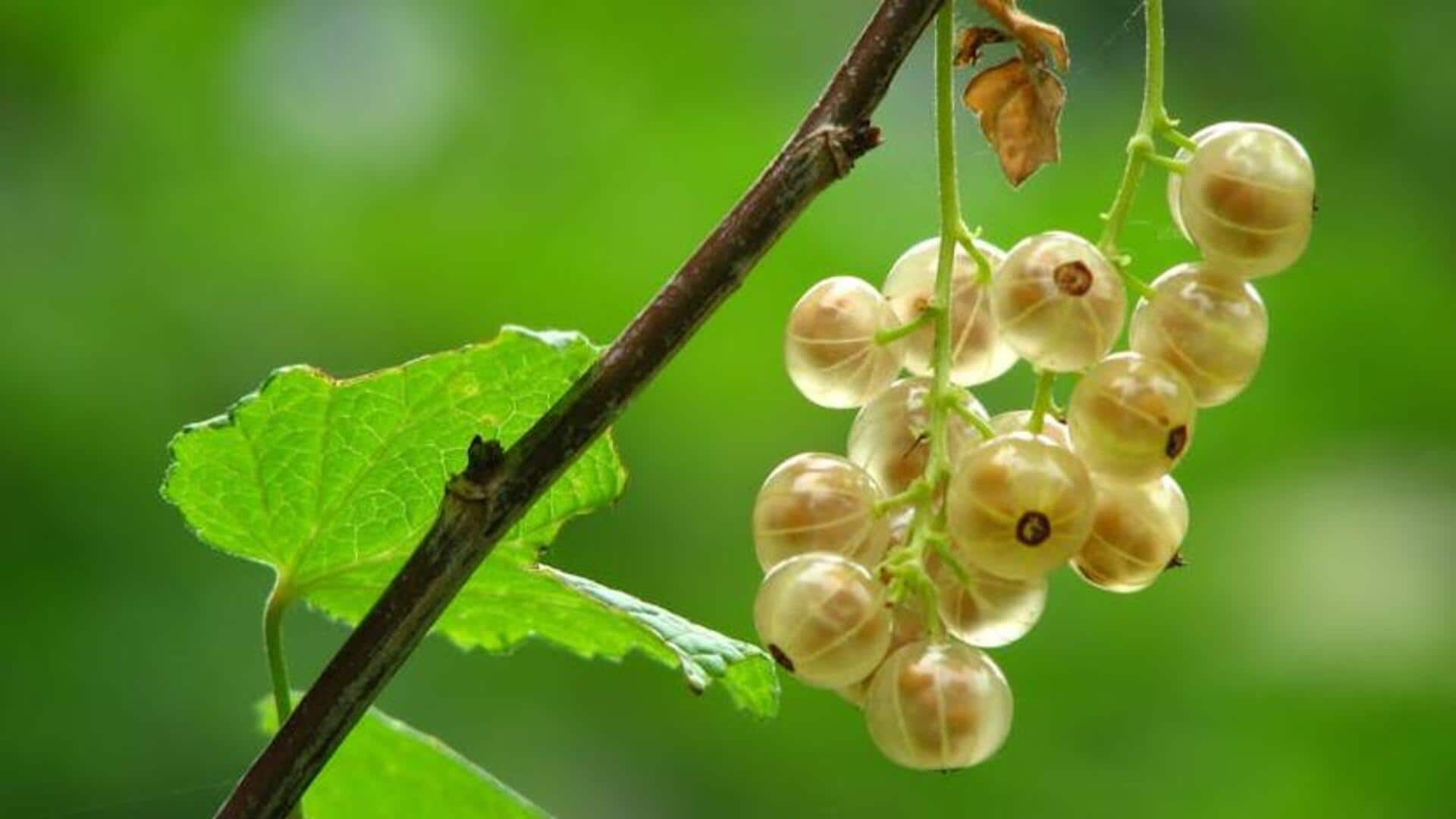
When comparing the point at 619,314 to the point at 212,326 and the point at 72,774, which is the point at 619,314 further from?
the point at 72,774

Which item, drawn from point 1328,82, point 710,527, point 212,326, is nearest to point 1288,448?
point 710,527

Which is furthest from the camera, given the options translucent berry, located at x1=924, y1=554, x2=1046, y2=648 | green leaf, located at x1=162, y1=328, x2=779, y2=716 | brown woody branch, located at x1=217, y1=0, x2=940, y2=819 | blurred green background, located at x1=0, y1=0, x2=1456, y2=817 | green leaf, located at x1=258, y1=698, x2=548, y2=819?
blurred green background, located at x1=0, y1=0, x2=1456, y2=817

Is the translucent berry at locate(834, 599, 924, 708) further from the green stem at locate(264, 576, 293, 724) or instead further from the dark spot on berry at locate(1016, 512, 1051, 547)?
the green stem at locate(264, 576, 293, 724)

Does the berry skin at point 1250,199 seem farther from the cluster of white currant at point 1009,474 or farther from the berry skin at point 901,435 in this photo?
the berry skin at point 901,435

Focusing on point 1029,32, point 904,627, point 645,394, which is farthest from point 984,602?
point 645,394

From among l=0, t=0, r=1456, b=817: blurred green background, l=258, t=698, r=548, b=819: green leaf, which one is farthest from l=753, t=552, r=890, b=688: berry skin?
l=0, t=0, r=1456, b=817: blurred green background
